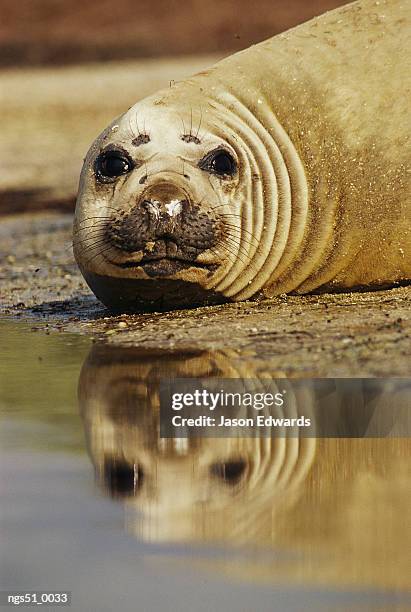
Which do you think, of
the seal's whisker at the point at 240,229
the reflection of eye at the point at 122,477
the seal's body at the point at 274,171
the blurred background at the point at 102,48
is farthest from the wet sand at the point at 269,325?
the blurred background at the point at 102,48

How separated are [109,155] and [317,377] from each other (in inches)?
96.0

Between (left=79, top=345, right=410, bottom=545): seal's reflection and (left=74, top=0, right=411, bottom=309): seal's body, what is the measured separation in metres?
1.76

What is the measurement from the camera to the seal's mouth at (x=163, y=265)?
24.5 feet

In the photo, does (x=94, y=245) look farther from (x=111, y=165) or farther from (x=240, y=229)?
(x=240, y=229)

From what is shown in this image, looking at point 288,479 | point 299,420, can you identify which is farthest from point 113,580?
point 299,420

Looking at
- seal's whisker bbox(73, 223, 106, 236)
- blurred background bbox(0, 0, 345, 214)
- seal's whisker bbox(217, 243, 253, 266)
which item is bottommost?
seal's whisker bbox(217, 243, 253, 266)

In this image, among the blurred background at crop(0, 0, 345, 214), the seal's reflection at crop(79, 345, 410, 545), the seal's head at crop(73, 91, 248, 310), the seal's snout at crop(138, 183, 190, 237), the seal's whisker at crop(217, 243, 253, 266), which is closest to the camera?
the seal's reflection at crop(79, 345, 410, 545)

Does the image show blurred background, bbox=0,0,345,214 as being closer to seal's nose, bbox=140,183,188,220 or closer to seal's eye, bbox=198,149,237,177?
seal's eye, bbox=198,149,237,177

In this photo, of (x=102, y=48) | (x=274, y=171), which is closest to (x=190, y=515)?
(x=274, y=171)

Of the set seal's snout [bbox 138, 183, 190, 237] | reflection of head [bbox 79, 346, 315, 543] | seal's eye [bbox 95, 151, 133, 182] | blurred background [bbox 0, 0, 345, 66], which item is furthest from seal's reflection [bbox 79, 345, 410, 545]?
blurred background [bbox 0, 0, 345, 66]

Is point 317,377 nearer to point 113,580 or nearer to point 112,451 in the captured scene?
point 112,451

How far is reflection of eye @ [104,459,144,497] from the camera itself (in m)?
4.52

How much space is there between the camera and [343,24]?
8.41 meters

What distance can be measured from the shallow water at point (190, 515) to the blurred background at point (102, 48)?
14.7 meters
